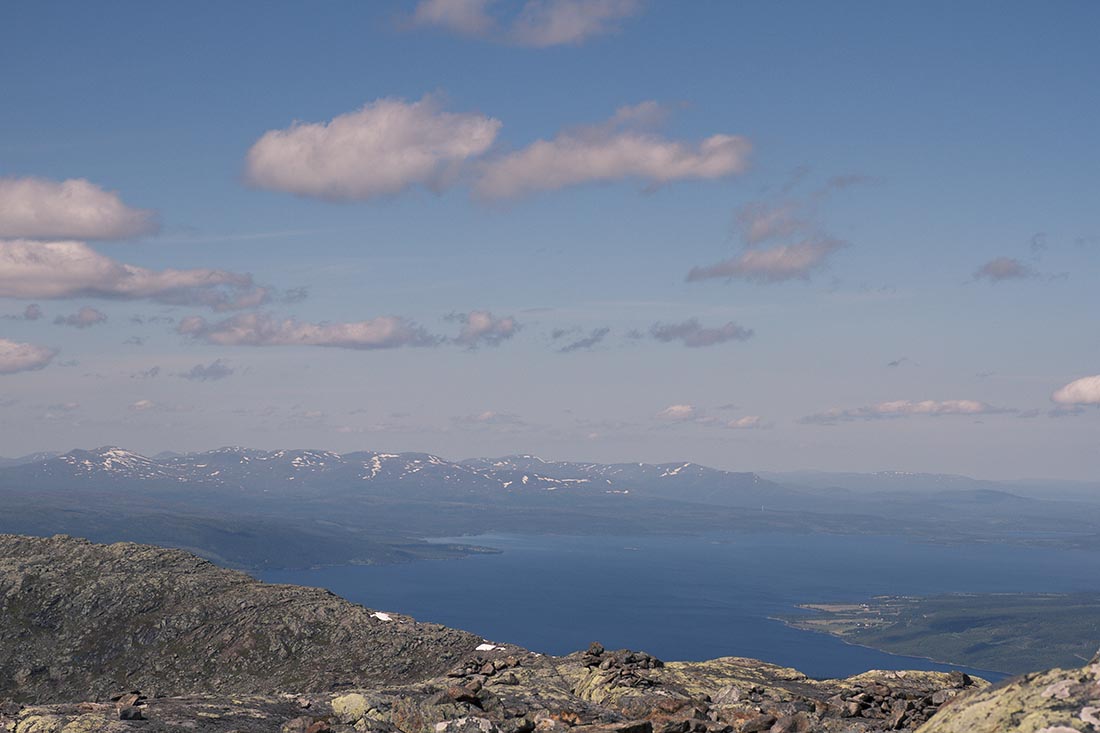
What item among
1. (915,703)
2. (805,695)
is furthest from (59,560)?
(915,703)

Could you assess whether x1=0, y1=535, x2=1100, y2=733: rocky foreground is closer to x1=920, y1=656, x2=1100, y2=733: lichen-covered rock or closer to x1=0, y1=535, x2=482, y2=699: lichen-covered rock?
x1=920, y1=656, x2=1100, y2=733: lichen-covered rock

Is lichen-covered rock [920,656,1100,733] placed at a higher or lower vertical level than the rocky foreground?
higher

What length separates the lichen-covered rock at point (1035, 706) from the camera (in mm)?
21297

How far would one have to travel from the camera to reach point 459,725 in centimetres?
3719

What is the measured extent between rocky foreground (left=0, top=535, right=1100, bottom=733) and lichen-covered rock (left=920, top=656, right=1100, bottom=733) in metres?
0.05

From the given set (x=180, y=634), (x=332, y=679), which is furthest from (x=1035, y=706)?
(x=180, y=634)

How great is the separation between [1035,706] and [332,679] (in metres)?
93.3

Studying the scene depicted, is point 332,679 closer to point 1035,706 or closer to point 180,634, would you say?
point 180,634

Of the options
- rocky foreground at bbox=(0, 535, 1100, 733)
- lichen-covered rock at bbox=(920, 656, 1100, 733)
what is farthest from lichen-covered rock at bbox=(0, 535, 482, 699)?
lichen-covered rock at bbox=(920, 656, 1100, 733)

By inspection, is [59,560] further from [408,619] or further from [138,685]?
[408,619]

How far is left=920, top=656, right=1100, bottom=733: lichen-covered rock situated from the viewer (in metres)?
21.3

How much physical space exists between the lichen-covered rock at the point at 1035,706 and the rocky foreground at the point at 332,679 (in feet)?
0.16

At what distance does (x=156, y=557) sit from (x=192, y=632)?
33.7 metres

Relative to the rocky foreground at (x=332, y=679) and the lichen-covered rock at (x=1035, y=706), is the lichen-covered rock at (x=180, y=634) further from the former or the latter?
the lichen-covered rock at (x=1035, y=706)
